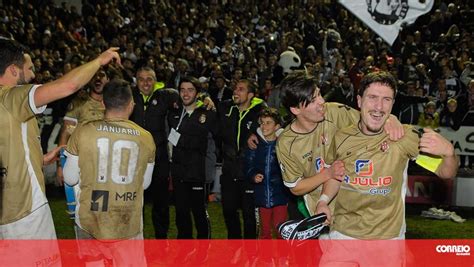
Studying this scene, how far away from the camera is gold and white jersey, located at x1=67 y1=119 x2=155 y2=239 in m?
6.54

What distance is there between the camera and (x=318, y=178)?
5871 mm

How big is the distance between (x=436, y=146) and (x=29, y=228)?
2954 mm

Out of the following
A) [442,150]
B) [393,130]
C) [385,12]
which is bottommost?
[442,150]

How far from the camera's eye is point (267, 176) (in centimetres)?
903

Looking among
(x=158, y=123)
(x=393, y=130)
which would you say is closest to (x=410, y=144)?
(x=393, y=130)

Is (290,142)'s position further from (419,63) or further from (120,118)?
(419,63)

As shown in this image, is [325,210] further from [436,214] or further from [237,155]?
[436,214]

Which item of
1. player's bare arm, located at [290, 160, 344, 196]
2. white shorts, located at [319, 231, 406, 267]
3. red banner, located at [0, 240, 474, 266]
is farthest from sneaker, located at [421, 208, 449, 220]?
white shorts, located at [319, 231, 406, 267]

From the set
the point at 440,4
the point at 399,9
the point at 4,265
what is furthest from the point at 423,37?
the point at 4,265

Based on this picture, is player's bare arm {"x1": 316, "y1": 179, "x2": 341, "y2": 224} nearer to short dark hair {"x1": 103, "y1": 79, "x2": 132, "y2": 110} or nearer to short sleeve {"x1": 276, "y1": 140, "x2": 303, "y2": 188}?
short sleeve {"x1": 276, "y1": 140, "x2": 303, "y2": 188}

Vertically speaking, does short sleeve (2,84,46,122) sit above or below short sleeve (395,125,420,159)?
above

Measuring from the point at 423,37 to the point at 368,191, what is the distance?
17.0 meters

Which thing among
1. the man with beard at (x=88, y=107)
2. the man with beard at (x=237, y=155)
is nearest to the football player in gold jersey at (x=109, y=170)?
the man with beard at (x=237, y=155)

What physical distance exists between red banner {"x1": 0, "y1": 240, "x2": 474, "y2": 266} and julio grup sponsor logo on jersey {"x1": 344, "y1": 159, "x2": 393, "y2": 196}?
39cm
